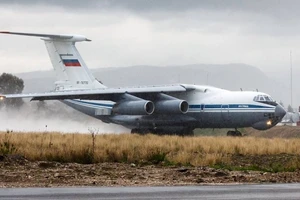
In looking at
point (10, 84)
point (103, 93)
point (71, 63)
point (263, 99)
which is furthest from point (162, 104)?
point (10, 84)

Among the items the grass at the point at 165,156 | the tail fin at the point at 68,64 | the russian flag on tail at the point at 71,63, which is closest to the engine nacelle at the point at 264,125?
the tail fin at the point at 68,64

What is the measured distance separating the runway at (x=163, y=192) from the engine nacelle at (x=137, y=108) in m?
28.4

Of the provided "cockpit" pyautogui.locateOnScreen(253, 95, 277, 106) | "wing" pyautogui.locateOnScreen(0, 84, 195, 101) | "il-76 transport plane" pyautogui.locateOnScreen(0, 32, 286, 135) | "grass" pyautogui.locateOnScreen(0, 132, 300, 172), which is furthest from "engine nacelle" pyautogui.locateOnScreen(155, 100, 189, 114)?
"grass" pyautogui.locateOnScreen(0, 132, 300, 172)

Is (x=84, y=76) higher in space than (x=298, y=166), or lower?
higher

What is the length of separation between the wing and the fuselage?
669mm

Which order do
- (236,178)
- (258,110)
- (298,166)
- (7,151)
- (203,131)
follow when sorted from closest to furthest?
1. (236,178)
2. (298,166)
3. (7,151)
4. (258,110)
5. (203,131)

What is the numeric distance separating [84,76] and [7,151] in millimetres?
26696

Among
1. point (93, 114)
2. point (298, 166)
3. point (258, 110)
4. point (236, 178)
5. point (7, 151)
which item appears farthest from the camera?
point (93, 114)

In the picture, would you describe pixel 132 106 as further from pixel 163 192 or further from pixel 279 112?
pixel 163 192

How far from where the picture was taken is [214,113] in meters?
44.5

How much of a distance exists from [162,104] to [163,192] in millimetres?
30945

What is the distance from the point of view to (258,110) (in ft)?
141

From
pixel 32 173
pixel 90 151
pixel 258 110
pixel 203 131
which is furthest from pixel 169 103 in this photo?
pixel 32 173

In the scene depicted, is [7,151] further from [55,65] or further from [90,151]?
[55,65]
